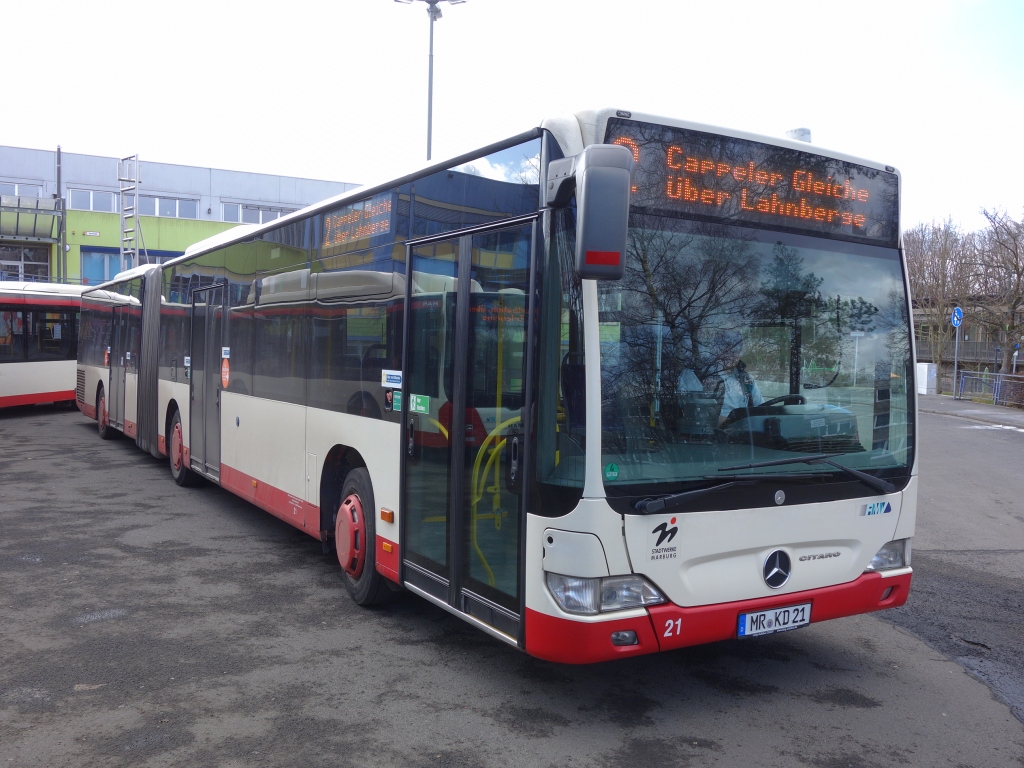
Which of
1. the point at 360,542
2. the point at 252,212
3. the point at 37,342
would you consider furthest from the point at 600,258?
the point at 252,212

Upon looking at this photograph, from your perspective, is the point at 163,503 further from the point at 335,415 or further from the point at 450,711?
the point at 450,711

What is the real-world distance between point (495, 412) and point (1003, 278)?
34.9 metres

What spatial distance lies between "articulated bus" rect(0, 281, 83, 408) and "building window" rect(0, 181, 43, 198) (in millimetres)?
29161

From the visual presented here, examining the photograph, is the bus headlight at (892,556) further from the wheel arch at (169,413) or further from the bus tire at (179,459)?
the wheel arch at (169,413)

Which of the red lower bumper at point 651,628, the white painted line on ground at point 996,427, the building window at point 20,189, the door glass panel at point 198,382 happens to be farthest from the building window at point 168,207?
the red lower bumper at point 651,628

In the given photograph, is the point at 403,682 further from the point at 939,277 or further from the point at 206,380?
the point at 939,277

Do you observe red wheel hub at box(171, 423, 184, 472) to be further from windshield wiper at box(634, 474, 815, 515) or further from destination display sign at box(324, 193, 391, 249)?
windshield wiper at box(634, 474, 815, 515)

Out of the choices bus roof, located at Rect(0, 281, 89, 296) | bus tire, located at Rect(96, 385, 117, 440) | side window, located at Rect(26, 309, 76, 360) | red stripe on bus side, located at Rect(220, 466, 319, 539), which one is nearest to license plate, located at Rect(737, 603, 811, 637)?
red stripe on bus side, located at Rect(220, 466, 319, 539)

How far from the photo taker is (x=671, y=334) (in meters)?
4.43

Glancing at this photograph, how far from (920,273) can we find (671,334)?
4050cm

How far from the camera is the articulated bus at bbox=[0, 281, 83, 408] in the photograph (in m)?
21.9

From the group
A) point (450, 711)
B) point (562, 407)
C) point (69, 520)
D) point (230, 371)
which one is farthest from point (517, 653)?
point (69, 520)

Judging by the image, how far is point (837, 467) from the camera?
→ 4871mm

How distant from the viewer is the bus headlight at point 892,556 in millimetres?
5176
